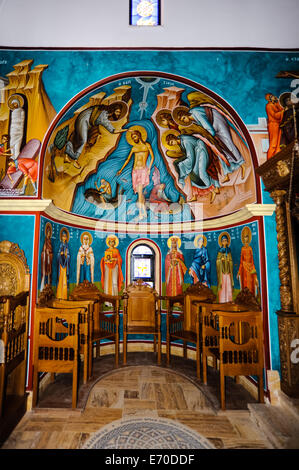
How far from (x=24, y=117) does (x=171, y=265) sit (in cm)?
489

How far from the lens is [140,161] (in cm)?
670

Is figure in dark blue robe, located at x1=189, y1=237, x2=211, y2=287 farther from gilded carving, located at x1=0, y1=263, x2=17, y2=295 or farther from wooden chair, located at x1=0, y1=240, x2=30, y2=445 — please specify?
gilded carving, located at x1=0, y1=263, x2=17, y2=295

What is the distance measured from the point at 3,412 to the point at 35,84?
516 cm

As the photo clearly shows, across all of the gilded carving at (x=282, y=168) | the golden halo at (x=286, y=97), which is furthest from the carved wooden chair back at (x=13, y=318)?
the golden halo at (x=286, y=97)

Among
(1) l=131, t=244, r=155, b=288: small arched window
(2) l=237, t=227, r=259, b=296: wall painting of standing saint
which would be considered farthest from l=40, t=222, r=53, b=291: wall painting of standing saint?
(2) l=237, t=227, r=259, b=296: wall painting of standing saint

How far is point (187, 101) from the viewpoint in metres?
4.95

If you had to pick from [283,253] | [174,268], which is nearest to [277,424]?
[283,253]

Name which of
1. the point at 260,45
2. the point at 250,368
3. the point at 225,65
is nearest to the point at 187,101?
the point at 225,65

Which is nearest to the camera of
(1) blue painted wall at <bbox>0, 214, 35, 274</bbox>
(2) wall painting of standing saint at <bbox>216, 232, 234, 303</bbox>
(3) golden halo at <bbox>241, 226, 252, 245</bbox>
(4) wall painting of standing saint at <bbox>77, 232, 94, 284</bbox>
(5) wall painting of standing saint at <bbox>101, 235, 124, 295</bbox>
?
(1) blue painted wall at <bbox>0, 214, 35, 274</bbox>

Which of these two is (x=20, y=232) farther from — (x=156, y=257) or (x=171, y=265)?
(x=171, y=265)

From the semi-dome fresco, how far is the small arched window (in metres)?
0.91

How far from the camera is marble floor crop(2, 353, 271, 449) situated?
10.5 ft

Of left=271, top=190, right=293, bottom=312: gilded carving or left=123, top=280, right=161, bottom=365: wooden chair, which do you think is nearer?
left=271, top=190, right=293, bottom=312: gilded carving
